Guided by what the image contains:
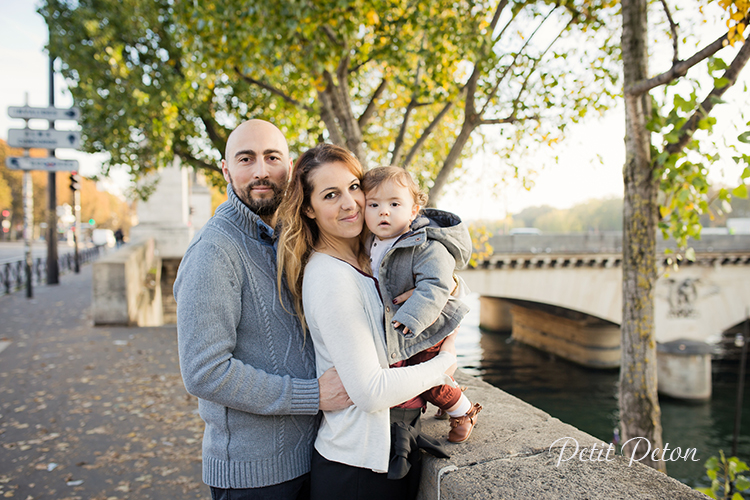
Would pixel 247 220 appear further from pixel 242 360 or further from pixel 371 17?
pixel 371 17

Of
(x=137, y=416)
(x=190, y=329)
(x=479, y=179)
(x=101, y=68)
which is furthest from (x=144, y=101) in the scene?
(x=190, y=329)

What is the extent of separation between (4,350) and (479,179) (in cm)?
842

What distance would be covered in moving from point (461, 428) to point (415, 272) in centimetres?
63

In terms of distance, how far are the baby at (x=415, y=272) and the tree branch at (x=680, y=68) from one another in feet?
9.70

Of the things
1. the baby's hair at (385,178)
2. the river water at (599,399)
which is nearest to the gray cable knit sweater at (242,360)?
the baby's hair at (385,178)

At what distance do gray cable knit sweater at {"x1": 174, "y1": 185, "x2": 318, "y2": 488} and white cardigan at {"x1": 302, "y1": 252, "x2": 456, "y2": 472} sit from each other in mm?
105

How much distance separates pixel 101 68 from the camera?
31.4ft

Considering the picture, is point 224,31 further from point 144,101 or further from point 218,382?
point 218,382

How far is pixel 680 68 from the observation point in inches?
148

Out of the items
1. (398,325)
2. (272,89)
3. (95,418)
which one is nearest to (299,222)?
(398,325)

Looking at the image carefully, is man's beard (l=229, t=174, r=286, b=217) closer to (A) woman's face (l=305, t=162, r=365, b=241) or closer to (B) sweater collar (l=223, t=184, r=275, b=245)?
(B) sweater collar (l=223, t=184, r=275, b=245)

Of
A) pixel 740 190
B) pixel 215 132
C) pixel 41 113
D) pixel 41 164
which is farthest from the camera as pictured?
pixel 41 164

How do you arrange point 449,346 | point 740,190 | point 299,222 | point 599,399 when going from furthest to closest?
point 599,399 → point 740,190 → point 449,346 → point 299,222

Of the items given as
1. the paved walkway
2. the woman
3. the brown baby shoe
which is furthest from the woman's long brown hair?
the paved walkway
